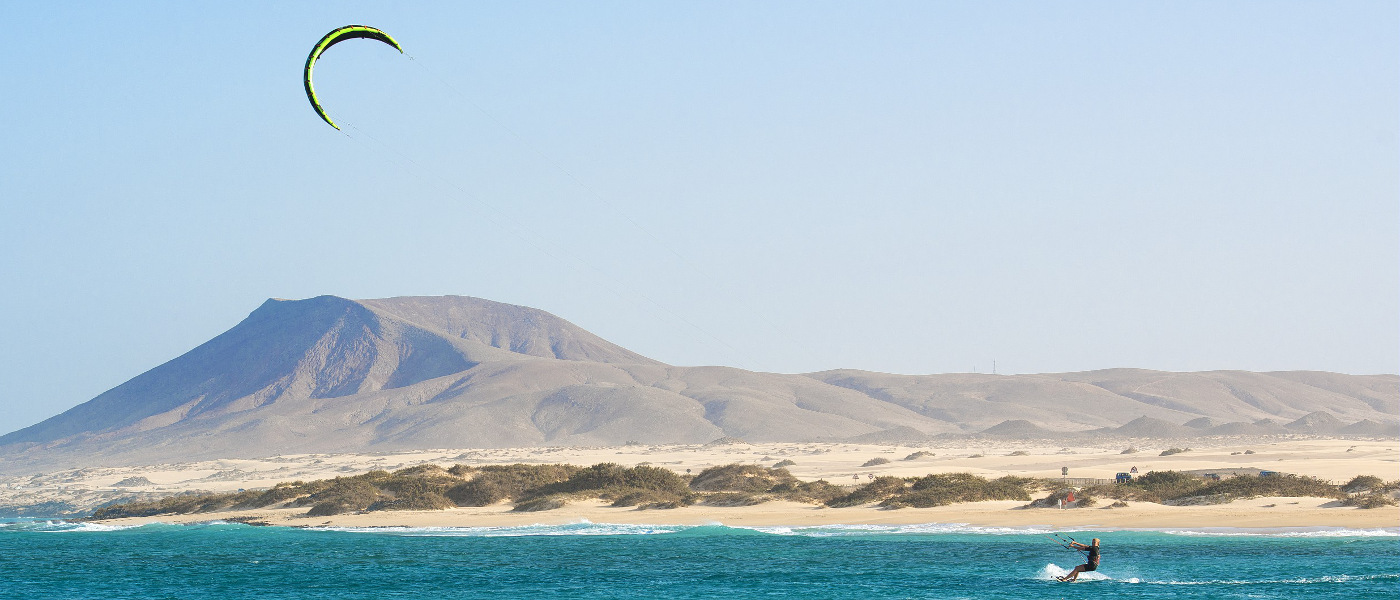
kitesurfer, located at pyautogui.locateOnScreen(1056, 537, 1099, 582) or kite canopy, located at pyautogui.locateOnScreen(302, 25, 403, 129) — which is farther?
kite canopy, located at pyautogui.locateOnScreen(302, 25, 403, 129)

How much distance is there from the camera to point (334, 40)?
129 feet

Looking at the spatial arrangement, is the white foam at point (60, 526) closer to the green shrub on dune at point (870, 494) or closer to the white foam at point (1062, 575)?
the green shrub on dune at point (870, 494)

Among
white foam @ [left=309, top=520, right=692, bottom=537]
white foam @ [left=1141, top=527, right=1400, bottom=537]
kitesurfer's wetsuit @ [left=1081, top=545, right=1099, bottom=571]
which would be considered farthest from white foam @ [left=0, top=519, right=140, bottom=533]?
white foam @ [left=1141, top=527, right=1400, bottom=537]

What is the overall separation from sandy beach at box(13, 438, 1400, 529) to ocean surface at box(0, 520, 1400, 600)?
2503mm

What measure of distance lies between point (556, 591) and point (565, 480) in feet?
89.9

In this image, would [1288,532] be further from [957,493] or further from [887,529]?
[957,493]

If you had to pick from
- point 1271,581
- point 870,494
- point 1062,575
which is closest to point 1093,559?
point 1062,575

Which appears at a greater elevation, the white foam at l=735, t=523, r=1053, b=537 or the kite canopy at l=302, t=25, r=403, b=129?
the kite canopy at l=302, t=25, r=403, b=129

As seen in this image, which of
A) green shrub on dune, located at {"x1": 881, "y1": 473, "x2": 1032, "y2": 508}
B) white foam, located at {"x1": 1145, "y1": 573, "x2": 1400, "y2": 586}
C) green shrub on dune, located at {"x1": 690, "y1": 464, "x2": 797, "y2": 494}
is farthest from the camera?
green shrub on dune, located at {"x1": 690, "y1": 464, "x2": 797, "y2": 494}

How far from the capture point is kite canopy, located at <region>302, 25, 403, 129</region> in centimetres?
3856

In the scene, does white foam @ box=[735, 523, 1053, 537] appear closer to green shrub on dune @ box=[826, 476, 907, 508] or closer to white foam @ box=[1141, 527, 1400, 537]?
white foam @ box=[1141, 527, 1400, 537]

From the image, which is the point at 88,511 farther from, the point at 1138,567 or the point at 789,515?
the point at 1138,567

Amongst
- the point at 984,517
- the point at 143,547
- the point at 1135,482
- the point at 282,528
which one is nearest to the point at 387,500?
the point at 282,528

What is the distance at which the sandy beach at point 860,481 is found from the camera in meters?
45.9
